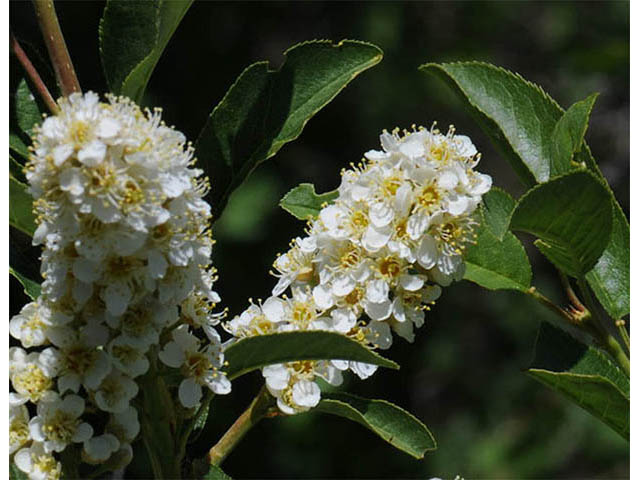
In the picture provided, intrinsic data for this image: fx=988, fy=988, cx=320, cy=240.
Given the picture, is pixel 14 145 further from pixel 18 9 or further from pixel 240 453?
pixel 240 453

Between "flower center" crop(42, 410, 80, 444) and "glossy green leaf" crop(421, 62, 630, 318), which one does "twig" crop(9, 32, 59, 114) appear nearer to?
"flower center" crop(42, 410, 80, 444)

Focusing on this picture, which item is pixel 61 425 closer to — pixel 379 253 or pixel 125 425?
pixel 125 425

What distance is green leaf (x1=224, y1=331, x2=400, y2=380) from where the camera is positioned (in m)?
1.10

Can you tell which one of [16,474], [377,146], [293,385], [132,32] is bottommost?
[377,146]

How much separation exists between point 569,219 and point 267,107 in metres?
0.46

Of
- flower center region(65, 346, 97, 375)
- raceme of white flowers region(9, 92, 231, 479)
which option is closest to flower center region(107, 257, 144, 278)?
raceme of white flowers region(9, 92, 231, 479)

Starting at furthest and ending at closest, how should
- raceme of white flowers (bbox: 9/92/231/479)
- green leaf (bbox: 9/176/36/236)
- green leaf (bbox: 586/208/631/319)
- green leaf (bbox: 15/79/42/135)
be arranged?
green leaf (bbox: 586/208/631/319)
green leaf (bbox: 15/79/42/135)
green leaf (bbox: 9/176/36/236)
raceme of white flowers (bbox: 9/92/231/479)

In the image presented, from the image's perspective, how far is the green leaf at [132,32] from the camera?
1.37 metres

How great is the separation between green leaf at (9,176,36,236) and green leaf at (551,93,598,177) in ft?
2.25

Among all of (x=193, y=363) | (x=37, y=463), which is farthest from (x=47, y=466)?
(x=193, y=363)

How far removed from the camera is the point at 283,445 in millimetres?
4875

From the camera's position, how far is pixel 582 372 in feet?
4.66

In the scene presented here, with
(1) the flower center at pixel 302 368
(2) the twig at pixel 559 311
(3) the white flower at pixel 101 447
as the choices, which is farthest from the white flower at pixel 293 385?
(2) the twig at pixel 559 311

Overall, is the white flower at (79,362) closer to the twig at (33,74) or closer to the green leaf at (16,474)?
the green leaf at (16,474)
